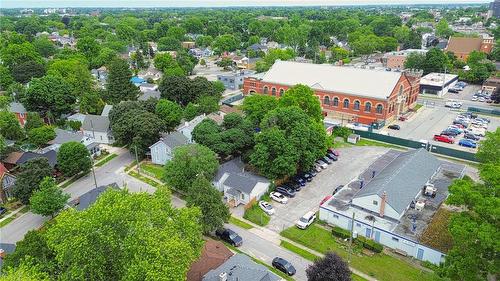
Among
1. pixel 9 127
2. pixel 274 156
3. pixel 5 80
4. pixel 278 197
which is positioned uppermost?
pixel 274 156

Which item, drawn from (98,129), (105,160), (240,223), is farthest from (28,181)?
(240,223)

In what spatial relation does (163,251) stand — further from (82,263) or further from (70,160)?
(70,160)

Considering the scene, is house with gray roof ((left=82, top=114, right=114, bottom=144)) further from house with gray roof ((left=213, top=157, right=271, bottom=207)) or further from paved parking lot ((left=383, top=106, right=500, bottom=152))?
paved parking lot ((left=383, top=106, right=500, bottom=152))

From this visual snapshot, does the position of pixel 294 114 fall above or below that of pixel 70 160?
above

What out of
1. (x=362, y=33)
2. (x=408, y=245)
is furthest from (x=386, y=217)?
(x=362, y=33)

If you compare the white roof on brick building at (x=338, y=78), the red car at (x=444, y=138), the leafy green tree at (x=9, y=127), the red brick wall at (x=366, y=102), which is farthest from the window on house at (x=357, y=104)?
the leafy green tree at (x=9, y=127)

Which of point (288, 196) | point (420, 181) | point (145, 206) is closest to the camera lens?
point (145, 206)

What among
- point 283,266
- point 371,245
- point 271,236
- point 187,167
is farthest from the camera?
point 187,167

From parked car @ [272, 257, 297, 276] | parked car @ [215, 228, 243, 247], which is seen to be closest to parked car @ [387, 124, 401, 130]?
parked car @ [215, 228, 243, 247]

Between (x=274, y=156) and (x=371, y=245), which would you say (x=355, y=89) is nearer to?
(x=274, y=156)
